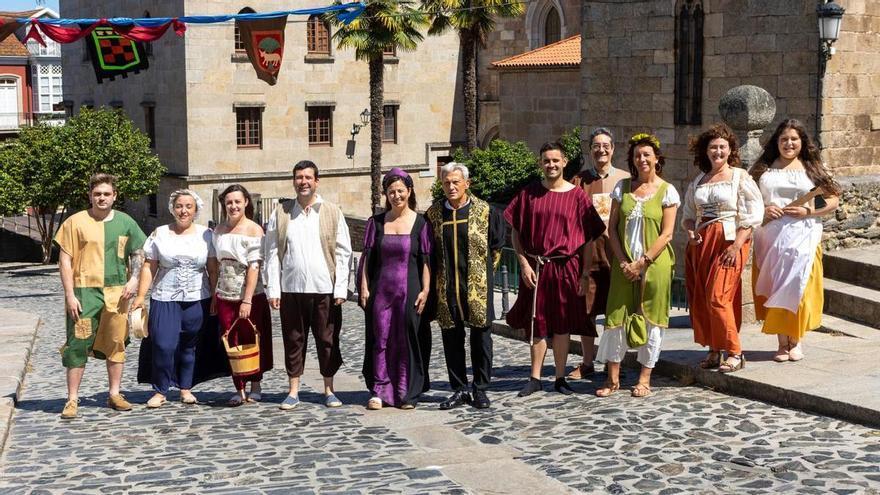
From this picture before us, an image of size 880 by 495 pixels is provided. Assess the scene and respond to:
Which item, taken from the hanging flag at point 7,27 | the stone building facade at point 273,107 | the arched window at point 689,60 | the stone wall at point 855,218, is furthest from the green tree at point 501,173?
the hanging flag at point 7,27

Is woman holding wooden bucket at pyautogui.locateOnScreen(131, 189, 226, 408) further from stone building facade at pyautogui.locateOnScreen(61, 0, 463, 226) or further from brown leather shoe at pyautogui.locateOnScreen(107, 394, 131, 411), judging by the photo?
stone building facade at pyautogui.locateOnScreen(61, 0, 463, 226)

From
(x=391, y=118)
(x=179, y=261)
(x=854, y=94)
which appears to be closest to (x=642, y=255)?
(x=179, y=261)

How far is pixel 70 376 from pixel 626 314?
4291 millimetres

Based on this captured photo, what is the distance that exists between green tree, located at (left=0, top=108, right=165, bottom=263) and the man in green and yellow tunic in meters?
25.2

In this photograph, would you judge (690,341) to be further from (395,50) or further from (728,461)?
(395,50)

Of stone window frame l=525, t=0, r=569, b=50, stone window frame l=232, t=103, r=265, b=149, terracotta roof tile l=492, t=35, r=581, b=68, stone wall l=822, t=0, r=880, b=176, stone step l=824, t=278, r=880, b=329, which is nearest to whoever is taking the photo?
stone step l=824, t=278, r=880, b=329

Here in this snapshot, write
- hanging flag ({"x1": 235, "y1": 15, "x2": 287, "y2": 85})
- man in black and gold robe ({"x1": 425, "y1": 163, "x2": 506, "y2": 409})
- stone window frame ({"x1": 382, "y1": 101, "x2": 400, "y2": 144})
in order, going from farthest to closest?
stone window frame ({"x1": 382, "y1": 101, "x2": 400, "y2": 144}) → hanging flag ({"x1": 235, "y1": 15, "x2": 287, "y2": 85}) → man in black and gold robe ({"x1": 425, "y1": 163, "x2": 506, "y2": 409})

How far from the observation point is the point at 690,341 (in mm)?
10430

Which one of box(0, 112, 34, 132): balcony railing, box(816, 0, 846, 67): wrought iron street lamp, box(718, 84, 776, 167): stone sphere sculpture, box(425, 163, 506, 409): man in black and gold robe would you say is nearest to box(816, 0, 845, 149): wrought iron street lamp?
box(816, 0, 846, 67): wrought iron street lamp

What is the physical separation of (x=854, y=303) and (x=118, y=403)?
6.80m

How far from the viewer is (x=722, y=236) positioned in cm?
905

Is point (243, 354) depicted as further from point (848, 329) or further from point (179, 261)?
point (848, 329)

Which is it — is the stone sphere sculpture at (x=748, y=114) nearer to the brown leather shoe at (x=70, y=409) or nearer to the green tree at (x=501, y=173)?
the brown leather shoe at (x=70, y=409)

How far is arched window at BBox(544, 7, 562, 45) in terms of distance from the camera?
39.0 metres
